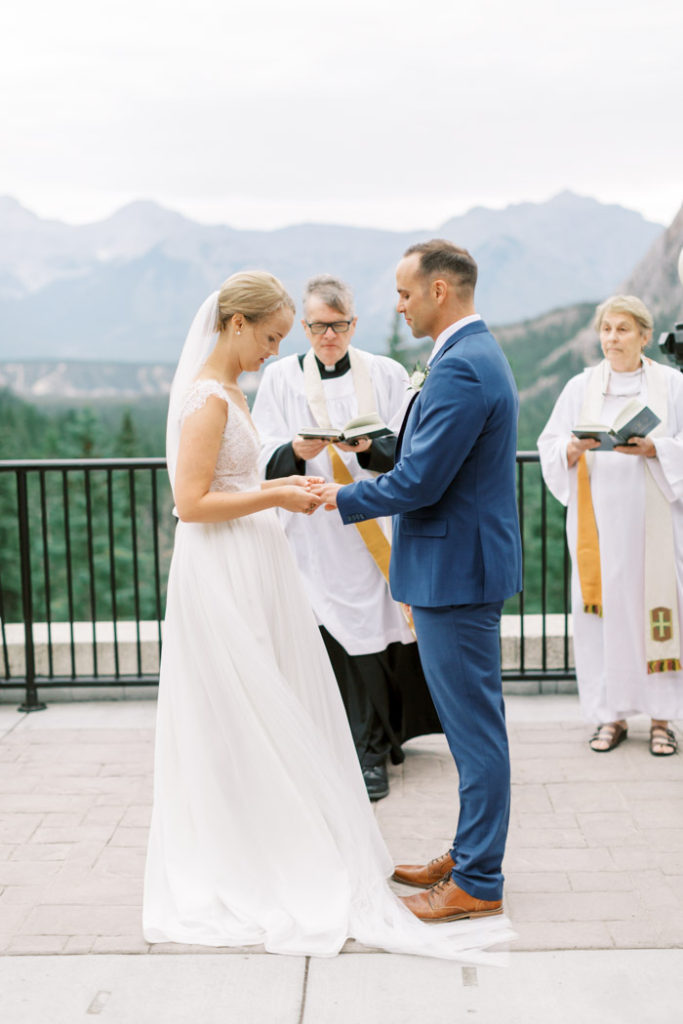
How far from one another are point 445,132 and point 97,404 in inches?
1447

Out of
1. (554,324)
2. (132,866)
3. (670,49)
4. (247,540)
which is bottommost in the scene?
(132,866)

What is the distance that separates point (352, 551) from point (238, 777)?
134 cm

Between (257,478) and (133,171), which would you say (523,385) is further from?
(257,478)

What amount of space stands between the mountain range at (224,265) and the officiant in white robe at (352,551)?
90.7 meters

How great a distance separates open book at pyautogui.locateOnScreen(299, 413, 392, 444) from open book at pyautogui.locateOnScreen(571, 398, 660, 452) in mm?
995

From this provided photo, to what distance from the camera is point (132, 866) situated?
3.35 metres

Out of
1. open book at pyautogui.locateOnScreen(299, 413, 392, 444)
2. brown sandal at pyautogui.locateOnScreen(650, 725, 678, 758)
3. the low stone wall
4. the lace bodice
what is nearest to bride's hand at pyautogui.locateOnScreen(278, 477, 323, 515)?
the lace bodice

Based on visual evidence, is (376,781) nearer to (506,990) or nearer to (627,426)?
(506,990)

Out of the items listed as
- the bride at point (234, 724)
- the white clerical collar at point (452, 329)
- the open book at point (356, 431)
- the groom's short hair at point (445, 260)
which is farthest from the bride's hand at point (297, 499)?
the groom's short hair at point (445, 260)

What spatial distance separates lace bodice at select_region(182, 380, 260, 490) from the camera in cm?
298

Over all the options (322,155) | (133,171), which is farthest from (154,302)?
(322,155)

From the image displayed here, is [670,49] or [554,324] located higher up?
[670,49]

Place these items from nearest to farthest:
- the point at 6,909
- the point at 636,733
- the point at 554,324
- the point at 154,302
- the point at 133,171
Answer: the point at 6,909
the point at 636,733
the point at 554,324
the point at 133,171
the point at 154,302

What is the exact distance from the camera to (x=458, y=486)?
2791 mm
